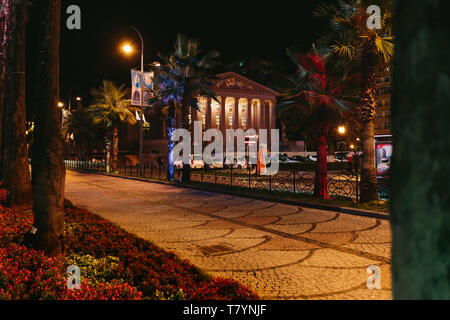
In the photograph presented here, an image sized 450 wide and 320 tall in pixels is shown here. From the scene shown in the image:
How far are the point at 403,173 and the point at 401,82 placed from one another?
0.38 metres

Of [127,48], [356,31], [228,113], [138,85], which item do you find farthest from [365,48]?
[228,113]

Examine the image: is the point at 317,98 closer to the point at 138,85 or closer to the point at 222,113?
the point at 138,85

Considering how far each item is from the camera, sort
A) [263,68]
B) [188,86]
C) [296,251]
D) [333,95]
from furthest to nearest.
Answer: [263,68] < [188,86] < [333,95] < [296,251]

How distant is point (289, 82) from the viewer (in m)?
13.4

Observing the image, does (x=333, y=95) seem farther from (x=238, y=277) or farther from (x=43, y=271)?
(x=43, y=271)

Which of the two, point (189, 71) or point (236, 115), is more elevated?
point (236, 115)

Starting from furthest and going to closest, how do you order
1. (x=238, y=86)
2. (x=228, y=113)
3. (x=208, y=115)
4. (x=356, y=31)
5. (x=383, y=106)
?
(x=228, y=113) < (x=238, y=86) < (x=208, y=115) < (x=383, y=106) < (x=356, y=31)

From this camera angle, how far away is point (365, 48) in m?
11.5

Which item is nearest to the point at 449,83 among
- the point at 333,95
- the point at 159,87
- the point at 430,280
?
the point at 430,280

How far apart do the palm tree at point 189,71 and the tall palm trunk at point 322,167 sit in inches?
415

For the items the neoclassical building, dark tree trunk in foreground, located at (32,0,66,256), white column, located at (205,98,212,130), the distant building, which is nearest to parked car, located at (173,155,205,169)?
the neoclassical building

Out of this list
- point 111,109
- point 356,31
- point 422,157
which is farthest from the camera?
point 111,109

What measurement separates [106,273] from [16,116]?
Answer: 7.21m

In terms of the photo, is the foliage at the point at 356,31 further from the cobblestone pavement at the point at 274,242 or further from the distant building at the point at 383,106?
the distant building at the point at 383,106
